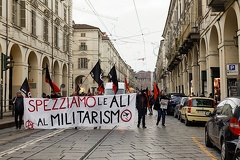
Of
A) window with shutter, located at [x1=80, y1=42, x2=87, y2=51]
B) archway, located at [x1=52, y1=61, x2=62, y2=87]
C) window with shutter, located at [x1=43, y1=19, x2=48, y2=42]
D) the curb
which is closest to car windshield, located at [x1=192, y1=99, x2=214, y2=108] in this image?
the curb

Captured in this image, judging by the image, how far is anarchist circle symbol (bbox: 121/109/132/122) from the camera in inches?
585

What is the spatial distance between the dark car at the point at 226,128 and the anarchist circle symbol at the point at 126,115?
5422 millimetres

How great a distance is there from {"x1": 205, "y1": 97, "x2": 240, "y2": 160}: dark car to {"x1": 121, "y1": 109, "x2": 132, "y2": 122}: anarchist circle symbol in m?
5.42

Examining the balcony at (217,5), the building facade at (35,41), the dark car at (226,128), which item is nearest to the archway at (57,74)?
the building facade at (35,41)

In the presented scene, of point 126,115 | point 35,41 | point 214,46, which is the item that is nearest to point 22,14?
point 35,41

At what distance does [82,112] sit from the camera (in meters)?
15.1

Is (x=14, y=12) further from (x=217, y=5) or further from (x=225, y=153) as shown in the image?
(x=225, y=153)

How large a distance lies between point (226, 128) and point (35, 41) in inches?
1052

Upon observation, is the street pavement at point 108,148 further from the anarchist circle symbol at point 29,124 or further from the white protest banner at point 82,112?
the anarchist circle symbol at point 29,124

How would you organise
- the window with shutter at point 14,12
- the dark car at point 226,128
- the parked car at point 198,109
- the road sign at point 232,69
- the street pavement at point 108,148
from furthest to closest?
the window with shutter at point 14,12, the parked car at point 198,109, the road sign at point 232,69, the street pavement at point 108,148, the dark car at point 226,128

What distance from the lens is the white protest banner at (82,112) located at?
14906mm

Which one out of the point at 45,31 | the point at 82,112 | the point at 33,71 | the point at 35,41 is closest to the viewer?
the point at 82,112

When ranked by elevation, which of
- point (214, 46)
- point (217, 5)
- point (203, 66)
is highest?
point (217, 5)

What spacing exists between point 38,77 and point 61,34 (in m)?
9.66
